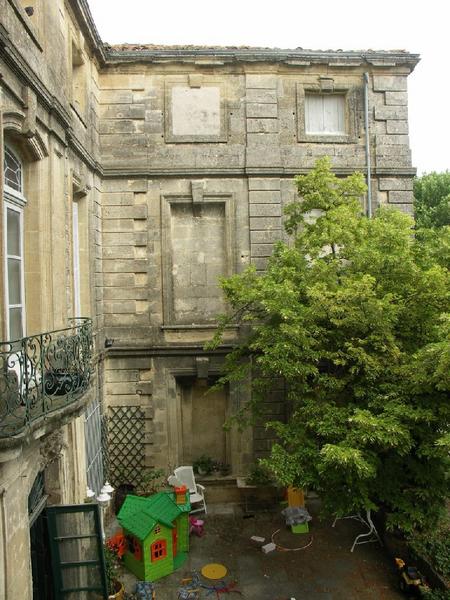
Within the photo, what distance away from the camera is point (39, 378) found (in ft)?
19.7

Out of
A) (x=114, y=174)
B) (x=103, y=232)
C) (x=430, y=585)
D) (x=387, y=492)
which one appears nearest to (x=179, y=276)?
(x=103, y=232)

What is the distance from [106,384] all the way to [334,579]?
19.7 ft

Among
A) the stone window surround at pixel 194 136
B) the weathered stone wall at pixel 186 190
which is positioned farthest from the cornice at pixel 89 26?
the stone window surround at pixel 194 136

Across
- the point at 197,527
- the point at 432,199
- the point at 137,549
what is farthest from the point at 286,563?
the point at 432,199

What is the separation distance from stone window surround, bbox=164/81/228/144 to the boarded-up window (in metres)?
1.98

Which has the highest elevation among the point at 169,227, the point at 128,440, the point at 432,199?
the point at 432,199

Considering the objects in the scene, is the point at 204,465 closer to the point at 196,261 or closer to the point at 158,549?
the point at 158,549

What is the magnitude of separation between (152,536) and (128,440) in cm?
305

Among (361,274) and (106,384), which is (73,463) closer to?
(106,384)

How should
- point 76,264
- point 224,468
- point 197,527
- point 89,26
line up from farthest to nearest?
1. point 224,468
2. point 197,527
3. point 89,26
4. point 76,264

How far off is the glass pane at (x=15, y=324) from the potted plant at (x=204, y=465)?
6.53 meters

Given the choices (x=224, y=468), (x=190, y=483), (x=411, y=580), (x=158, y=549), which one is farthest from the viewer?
(x=224, y=468)

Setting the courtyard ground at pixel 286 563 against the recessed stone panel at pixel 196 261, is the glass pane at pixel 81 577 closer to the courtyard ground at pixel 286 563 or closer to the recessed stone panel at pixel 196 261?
the courtyard ground at pixel 286 563

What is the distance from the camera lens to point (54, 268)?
725 centimetres
